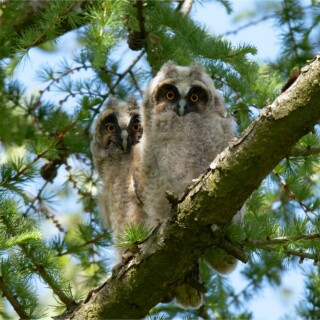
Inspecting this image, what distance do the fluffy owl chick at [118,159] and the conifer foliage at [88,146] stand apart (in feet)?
0.35

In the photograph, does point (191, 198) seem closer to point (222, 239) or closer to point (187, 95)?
point (222, 239)

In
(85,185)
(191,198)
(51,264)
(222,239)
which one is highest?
(85,185)

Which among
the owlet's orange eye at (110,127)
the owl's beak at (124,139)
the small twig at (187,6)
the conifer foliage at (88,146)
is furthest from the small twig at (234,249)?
the small twig at (187,6)

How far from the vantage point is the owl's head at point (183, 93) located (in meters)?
3.35

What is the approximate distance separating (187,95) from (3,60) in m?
1.15

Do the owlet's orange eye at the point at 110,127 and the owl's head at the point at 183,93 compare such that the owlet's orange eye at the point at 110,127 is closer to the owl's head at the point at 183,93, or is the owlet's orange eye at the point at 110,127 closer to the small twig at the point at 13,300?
the owl's head at the point at 183,93

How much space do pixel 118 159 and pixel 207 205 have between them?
50.2 inches

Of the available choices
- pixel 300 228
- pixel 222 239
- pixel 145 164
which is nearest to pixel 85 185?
pixel 145 164

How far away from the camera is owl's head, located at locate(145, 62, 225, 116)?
3.35 metres

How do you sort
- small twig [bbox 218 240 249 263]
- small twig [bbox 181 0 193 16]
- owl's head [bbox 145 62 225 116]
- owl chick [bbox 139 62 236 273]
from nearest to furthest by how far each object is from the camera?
1. small twig [bbox 218 240 249 263]
2. owl chick [bbox 139 62 236 273]
3. owl's head [bbox 145 62 225 116]
4. small twig [bbox 181 0 193 16]

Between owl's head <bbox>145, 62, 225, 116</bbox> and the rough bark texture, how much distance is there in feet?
2.57

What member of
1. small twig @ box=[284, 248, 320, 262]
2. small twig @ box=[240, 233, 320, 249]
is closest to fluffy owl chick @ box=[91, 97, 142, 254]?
small twig @ box=[240, 233, 320, 249]

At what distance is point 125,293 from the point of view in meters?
2.94

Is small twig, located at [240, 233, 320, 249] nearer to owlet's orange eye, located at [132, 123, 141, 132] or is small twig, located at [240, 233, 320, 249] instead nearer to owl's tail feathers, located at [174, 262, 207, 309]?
owl's tail feathers, located at [174, 262, 207, 309]
